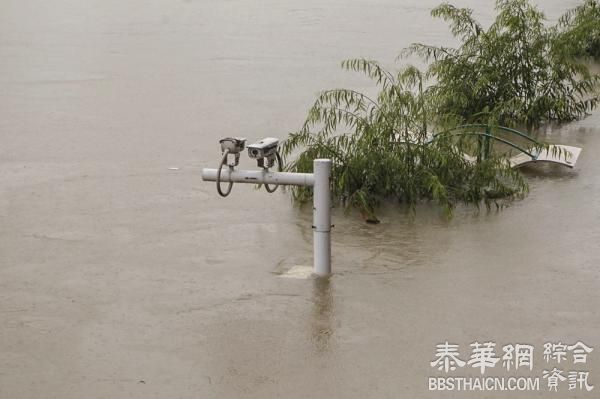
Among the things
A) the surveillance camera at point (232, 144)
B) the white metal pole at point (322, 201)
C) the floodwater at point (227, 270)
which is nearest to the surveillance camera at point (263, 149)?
the surveillance camera at point (232, 144)

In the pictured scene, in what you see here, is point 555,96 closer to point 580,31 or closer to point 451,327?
point 580,31

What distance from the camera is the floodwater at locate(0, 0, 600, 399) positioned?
5.67 metres

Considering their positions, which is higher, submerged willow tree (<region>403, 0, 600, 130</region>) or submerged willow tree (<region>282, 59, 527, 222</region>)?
submerged willow tree (<region>403, 0, 600, 130</region>)

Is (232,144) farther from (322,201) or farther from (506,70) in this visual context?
(506,70)

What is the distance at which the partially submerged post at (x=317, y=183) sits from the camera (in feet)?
22.0

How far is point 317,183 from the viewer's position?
6.71 metres

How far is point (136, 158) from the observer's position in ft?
33.2

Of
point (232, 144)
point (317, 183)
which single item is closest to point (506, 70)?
point (317, 183)

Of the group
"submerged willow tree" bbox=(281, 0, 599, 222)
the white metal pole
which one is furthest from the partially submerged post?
"submerged willow tree" bbox=(281, 0, 599, 222)

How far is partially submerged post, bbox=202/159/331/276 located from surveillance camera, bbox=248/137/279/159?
11 cm

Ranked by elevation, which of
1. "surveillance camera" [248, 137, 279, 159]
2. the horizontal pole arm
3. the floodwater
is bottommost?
the floodwater

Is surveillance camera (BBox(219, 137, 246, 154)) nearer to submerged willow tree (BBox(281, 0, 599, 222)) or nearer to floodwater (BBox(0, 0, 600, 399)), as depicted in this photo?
floodwater (BBox(0, 0, 600, 399))

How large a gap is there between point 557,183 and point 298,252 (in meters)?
2.93

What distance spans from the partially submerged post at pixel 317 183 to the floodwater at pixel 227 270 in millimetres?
206
